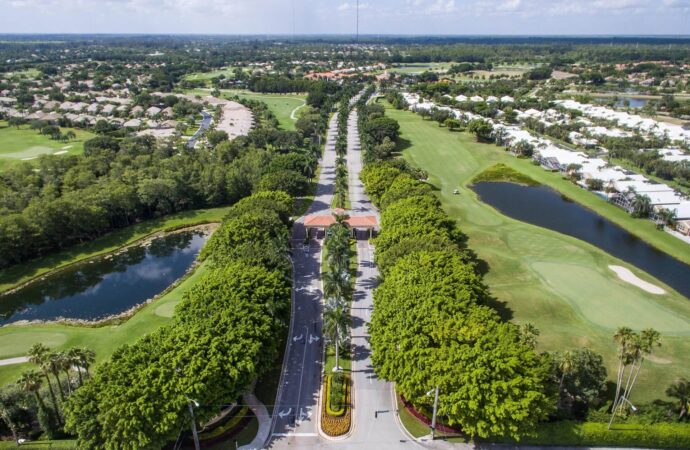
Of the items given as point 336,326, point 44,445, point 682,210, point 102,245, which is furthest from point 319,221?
point 682,210

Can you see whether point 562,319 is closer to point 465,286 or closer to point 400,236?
point 465,286

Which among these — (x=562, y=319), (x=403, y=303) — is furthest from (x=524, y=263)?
(x=403, y=303)

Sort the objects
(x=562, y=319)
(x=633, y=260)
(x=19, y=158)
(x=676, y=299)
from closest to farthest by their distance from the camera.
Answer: (x=562, y=319) < (x=676, y=299) < (x=633, y=260) < (x=19, y=158)

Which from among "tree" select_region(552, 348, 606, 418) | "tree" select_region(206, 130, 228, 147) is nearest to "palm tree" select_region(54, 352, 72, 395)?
"tree" select_region(552, 348, 606, 418)

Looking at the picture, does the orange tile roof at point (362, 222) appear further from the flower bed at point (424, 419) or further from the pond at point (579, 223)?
the flower bed at point (424, 419)

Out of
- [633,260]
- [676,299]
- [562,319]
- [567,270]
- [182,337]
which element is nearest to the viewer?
[182,337]

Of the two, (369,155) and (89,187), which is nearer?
(89,187)
